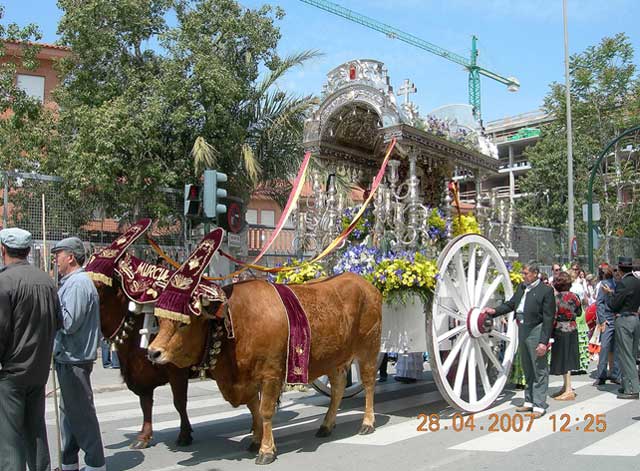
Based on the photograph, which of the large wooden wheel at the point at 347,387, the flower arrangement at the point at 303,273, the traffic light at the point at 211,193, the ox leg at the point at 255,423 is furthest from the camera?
the traffic light at the point at 211,193

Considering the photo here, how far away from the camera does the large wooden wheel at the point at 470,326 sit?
25.5 ft

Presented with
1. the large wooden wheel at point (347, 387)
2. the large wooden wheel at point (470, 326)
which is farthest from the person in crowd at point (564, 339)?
the large wooden wheel at point (347, 387)

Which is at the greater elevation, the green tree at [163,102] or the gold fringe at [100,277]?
the green tree at [163,102]

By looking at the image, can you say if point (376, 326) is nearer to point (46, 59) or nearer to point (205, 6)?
point (205, 6)

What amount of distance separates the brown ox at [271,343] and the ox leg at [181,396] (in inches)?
24.1

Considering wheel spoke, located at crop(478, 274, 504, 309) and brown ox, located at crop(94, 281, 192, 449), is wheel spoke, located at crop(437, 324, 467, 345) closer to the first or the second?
wheel spoke, located at crop(478, 274, 504, 309)

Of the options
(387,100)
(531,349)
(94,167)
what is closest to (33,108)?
(94,167)

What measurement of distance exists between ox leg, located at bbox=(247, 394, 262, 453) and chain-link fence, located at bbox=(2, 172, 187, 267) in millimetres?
6118

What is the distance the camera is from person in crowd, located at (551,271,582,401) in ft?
30.0

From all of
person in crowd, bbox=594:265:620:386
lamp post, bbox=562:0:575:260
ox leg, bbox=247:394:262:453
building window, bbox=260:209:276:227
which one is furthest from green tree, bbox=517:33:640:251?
ox leg, bbox=247:394:262:453

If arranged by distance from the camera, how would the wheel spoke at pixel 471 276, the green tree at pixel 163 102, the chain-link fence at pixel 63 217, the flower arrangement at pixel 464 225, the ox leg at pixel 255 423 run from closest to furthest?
the ox leg at pixel 255 423 < the wheel spoke at pixel 471 276 < the flower arrangement at pixel 464 225 < the chain-link fence at pixel 63 217 < the green tree at pixel 163 102

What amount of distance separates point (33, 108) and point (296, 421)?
9.53 meters

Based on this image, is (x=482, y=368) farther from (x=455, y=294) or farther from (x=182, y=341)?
(x=182, y=341)

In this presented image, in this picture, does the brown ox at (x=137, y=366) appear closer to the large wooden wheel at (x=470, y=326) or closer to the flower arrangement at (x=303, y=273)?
the flower arrangement at (x=303, y=273)
